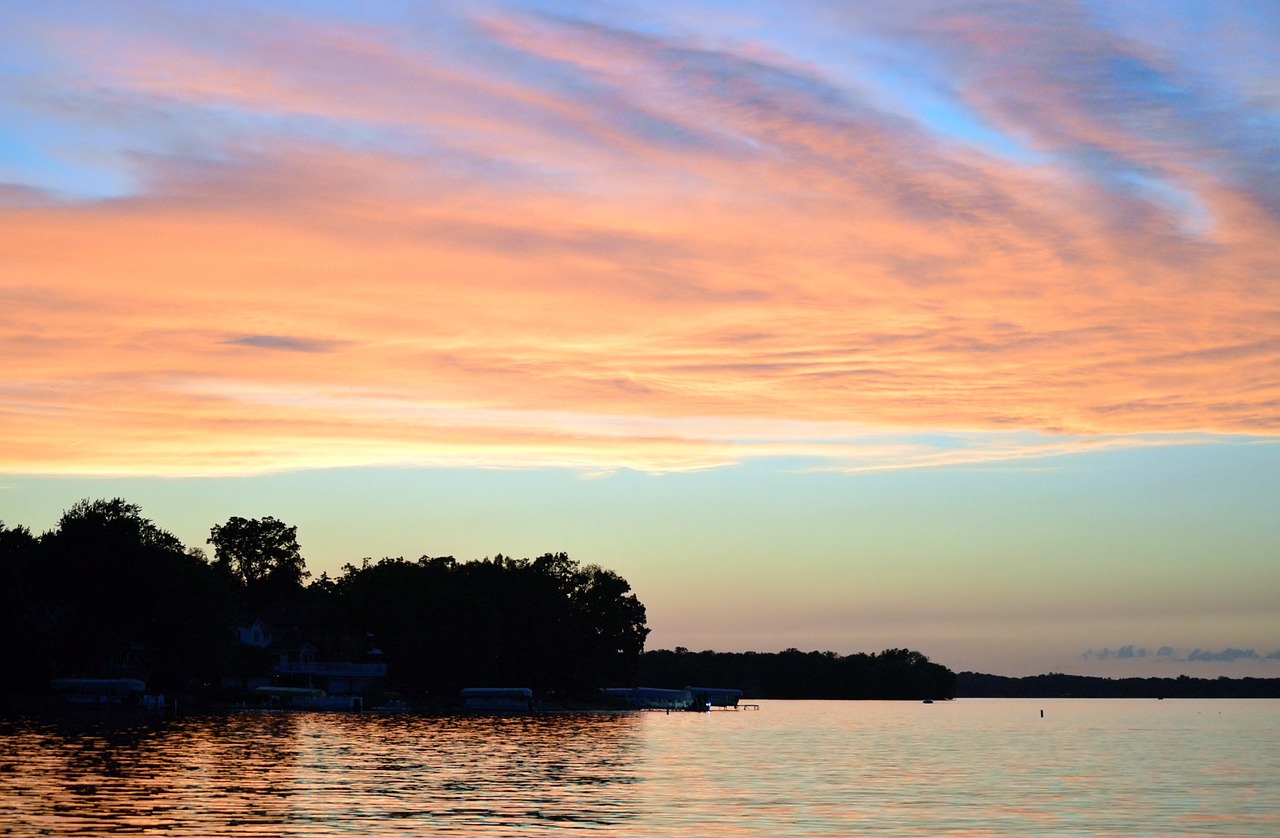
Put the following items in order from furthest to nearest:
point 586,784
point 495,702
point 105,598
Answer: point 495,702 < point 105,598 < point 586,784

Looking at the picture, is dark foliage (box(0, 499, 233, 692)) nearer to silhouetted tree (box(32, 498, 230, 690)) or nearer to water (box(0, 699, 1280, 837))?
silhouetted tree (box(32, 498, 230, 690))

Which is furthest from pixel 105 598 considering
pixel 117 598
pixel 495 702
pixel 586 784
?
pixel 586 784

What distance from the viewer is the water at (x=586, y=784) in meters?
51.3

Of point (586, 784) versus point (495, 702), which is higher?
point (495, 702)

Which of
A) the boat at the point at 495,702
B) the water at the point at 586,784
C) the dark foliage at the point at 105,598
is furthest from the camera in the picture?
the boat at the point at 495,702

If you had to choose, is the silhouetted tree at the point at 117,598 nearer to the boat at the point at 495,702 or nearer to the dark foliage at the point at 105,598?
the dark foliage at the point at 105,598

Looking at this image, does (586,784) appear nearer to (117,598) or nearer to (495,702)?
(117,598)

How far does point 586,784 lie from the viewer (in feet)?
229

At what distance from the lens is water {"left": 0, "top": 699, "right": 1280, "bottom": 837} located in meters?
51.3

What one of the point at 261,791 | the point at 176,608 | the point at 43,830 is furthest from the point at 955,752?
the point at 176,608

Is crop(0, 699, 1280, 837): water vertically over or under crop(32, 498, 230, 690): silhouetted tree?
under

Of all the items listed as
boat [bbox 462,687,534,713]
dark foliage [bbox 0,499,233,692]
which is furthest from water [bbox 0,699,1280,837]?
boat [bbox 462,687,534,713]

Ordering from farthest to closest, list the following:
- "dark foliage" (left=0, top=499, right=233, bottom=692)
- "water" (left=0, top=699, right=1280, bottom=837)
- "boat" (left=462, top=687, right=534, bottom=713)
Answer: "boat" (left=462, top=687, right=534, bottom=713), "dark foliage" (left=0, top=499, right=233, bottom=692), "water" (left=0, top=699, right=1280, bottom=837)

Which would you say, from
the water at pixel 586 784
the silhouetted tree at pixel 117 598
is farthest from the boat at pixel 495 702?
the water at pixel 586 784
